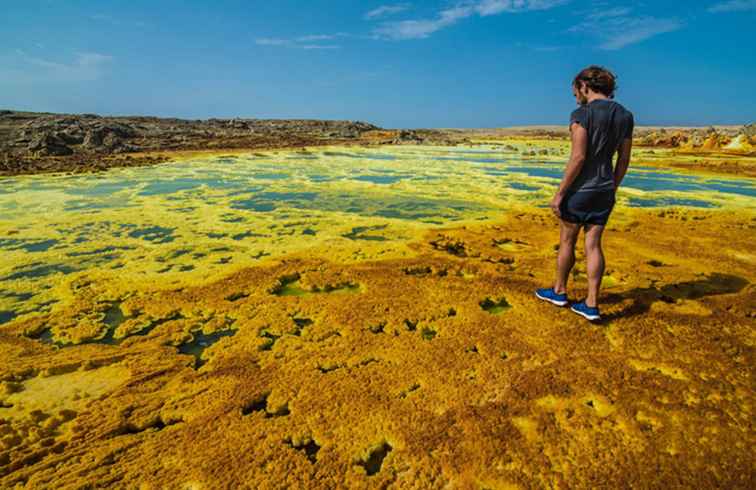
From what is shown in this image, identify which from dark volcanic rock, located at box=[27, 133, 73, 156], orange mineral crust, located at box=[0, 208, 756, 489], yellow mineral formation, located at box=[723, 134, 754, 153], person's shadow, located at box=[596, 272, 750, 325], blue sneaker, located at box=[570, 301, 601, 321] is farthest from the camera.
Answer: yellow mineral formation, located at box=[723, 134, 754, 153]

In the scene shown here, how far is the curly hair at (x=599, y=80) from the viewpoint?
Result: 2.78 m

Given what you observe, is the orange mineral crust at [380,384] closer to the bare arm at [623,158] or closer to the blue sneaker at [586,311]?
the blue sneaker at [586,311]

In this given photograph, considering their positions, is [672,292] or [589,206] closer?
[589,206]

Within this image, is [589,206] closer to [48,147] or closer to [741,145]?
[48,147]

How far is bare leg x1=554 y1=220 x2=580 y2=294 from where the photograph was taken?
305 centimetres

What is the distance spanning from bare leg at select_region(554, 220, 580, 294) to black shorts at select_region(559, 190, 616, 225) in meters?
0.08

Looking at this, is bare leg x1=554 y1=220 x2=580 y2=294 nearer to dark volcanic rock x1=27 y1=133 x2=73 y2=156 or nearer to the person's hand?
the person's hand

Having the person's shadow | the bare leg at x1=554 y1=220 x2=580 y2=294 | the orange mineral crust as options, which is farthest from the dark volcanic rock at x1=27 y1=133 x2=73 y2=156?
the person's shadow

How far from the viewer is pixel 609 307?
329 centimetres

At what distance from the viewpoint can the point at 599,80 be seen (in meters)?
2.79

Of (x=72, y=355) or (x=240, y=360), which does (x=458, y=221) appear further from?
(x=72, y=355)

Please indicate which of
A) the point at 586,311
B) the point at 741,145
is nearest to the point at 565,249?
the point at 586,311

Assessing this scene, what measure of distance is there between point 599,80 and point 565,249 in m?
1.27

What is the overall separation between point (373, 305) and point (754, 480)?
7.98 feet
